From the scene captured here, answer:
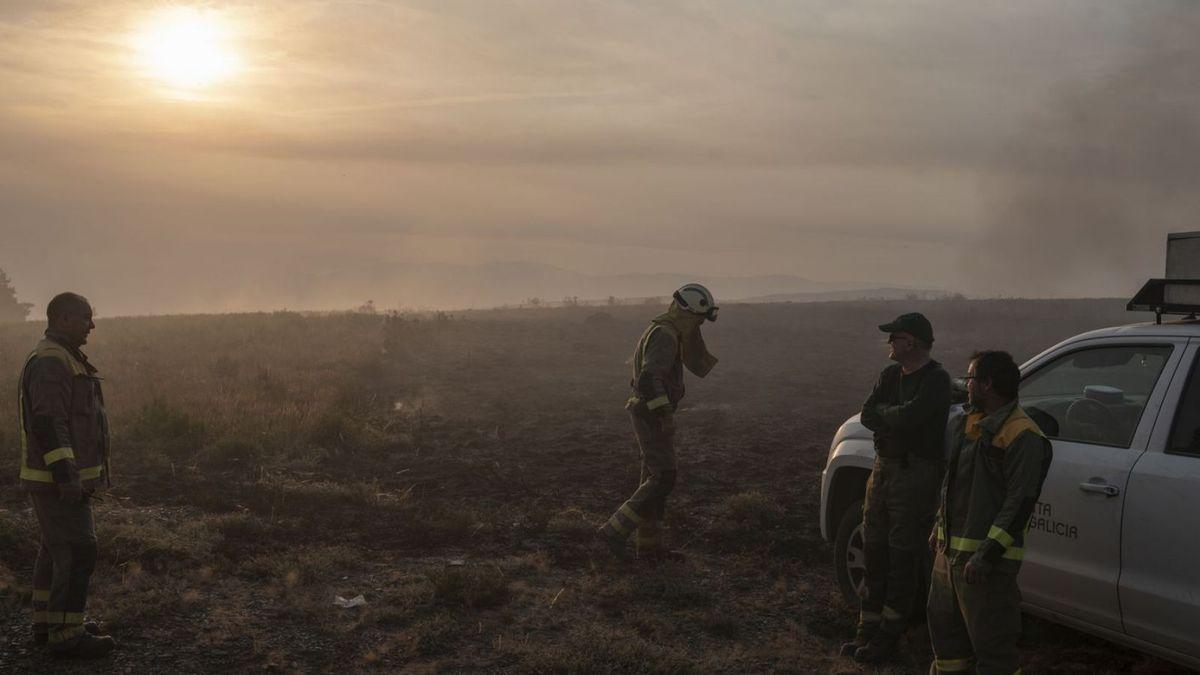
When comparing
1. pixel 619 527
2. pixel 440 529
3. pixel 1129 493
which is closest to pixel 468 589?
pixel 619 527

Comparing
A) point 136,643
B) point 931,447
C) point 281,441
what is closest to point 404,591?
point 136,643

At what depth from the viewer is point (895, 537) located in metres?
5.08

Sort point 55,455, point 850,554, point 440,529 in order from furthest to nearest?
1. point 440,529
2. point 850,554
3. point 55,455

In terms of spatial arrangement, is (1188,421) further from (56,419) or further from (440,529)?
(440,529)

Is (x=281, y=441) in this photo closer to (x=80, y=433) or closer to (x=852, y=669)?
(x=80, y=433)

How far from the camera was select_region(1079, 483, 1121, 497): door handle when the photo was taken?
4230 millimetres

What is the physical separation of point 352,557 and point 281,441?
15.3 ft

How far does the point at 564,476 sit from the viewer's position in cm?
1065

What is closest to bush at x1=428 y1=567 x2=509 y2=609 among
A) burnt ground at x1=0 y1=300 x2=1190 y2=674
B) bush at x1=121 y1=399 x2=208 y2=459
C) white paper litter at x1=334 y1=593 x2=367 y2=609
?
burnt ground at x1=0 y1=300 x2=1190 y2=674

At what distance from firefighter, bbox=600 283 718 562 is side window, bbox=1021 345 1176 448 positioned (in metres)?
2.69

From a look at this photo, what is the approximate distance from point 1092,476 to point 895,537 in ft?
3.80

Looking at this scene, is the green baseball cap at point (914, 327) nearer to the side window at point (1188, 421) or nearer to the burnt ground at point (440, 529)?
the side window at point (1188, 421)

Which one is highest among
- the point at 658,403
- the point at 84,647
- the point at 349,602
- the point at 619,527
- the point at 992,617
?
the point at 658,403

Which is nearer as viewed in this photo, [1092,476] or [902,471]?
[1092,476]
